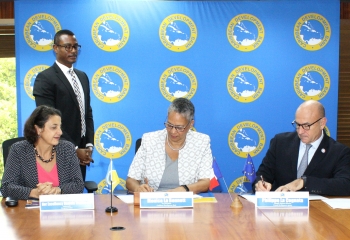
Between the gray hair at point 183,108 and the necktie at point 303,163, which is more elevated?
the gray hair at point 183,108

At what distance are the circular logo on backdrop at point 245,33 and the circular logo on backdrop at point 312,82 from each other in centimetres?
59

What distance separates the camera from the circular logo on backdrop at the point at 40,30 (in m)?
4.80

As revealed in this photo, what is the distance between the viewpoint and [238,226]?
2.13 meters

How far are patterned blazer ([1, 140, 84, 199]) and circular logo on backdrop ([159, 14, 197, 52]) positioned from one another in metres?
2.16

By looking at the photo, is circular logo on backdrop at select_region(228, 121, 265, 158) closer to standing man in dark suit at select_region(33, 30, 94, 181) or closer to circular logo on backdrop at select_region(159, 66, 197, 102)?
circular logo on backdrop at select_region(159, 66, 197, 102)

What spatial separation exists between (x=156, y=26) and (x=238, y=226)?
3.17m

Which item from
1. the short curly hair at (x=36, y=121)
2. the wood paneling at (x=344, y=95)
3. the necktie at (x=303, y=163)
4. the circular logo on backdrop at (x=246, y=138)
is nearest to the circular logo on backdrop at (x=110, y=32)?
the circular logo on backdrop at (x=246, y=138)

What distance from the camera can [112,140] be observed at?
4.89m

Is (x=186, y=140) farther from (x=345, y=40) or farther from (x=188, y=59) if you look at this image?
(x=345, y=40)

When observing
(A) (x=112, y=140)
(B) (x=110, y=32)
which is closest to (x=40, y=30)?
(B) (x=110, y=32)

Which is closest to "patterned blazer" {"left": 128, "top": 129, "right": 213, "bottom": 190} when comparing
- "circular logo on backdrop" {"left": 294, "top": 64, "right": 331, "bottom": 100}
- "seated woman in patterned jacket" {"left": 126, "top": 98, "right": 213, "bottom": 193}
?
"seated woman in patterned jacket" {"left": 126, "top": 98, "right": 213, "bottom": 193}

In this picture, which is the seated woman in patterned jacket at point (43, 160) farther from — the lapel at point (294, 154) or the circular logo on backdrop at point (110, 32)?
the circular logo on backdrop at point (110, 32)

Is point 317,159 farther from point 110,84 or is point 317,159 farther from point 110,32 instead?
point 110,32

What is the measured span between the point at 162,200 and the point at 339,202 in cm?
106
